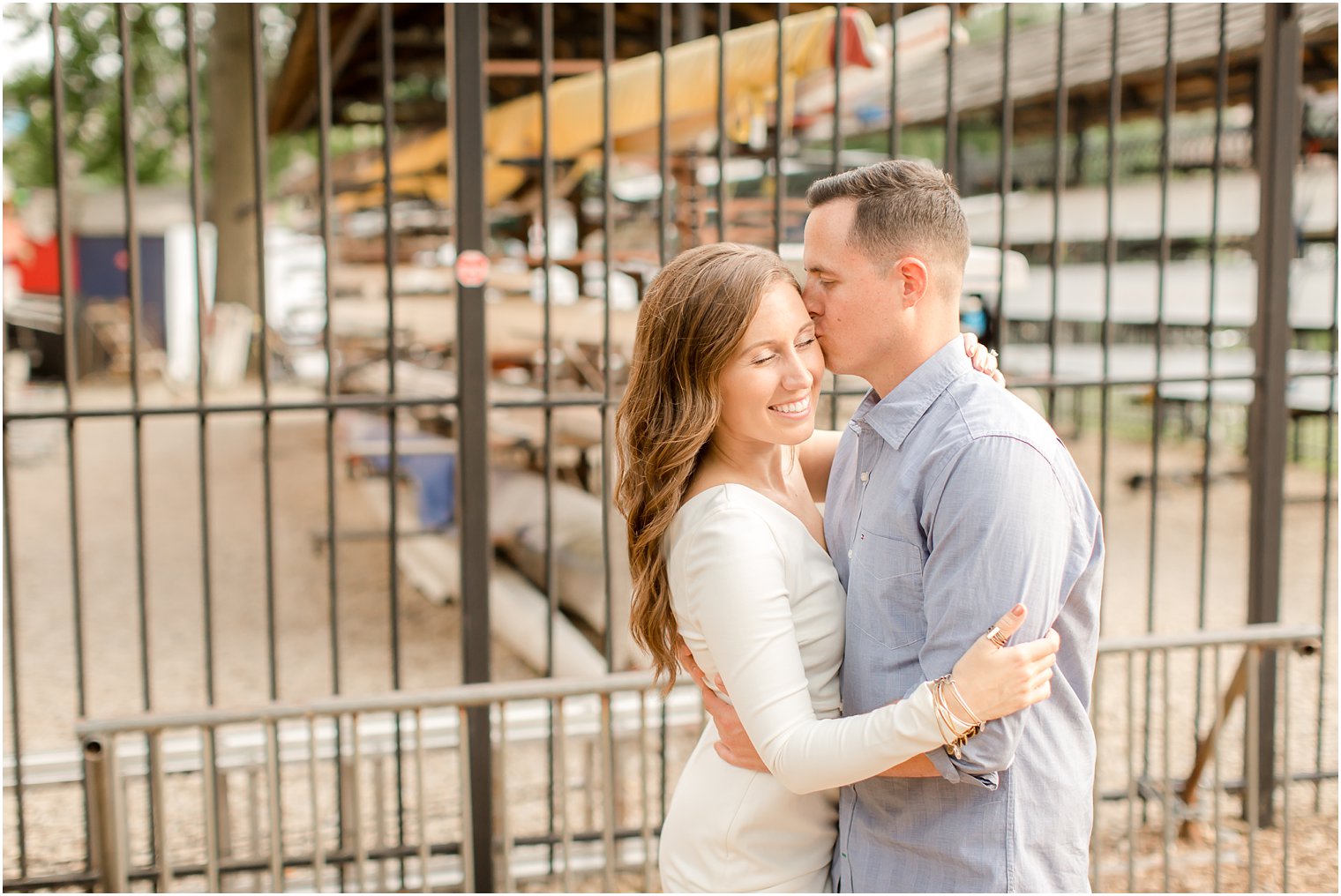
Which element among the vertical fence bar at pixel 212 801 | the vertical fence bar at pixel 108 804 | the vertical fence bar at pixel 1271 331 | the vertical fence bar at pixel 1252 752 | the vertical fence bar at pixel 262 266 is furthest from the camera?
the vertical fence bar at pixel 1271 331

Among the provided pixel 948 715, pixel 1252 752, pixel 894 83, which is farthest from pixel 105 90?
pixel 948 715

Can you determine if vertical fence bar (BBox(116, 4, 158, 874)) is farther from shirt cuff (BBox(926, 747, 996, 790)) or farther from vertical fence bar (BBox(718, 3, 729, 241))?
shirt cuff (BBox(926, 747, 996, 790))

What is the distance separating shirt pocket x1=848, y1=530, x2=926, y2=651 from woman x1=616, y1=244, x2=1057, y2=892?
3.8 inches

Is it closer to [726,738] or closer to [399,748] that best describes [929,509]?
[726,738]

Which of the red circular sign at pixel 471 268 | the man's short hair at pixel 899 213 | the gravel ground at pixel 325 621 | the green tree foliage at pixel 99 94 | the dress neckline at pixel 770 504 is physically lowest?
the gravel ground at pixel 325 621

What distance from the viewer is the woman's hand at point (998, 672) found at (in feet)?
5.24

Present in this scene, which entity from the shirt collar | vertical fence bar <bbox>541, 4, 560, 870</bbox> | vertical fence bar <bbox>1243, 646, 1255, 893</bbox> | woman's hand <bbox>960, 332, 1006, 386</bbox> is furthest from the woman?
vertical fence bar <bbox>1243, 646, 1255, 893</bbox>

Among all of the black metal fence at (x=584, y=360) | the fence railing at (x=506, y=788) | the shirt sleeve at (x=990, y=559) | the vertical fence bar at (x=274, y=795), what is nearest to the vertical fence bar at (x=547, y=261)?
the black metal fence at (x=584, y=360)

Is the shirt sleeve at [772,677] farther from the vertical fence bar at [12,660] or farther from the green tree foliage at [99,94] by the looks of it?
the green tree foliage at [99,94]

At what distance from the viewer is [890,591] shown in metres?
1.78

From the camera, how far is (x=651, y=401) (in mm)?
1890

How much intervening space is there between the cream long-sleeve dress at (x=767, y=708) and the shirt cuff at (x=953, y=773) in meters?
0.08

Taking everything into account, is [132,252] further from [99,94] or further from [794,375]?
[99,94]

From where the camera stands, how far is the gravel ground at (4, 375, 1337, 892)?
4.67 m
